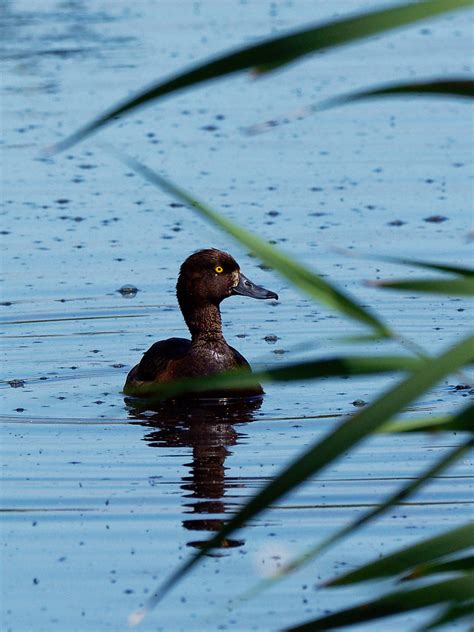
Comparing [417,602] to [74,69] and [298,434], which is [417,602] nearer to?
[298,434]

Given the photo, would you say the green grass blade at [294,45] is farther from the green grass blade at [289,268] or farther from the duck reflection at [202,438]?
the duck reflection at [202,438]

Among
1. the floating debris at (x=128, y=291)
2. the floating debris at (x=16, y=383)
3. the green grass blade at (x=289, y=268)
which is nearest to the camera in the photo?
the green grass blade at (x=289, y=268)

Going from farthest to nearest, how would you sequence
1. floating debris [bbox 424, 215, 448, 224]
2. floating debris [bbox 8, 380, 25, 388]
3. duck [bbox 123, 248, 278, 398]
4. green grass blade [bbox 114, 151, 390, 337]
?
floating debris [bbox 424, 215, 448, 224] → floating debris [bbox 8, 380, 25, 388] → duck [bbox 123, 248, 278, 398] → green grass blade [bbox 114, 151, 390, 337]

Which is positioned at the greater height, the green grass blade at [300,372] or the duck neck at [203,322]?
the green grass blade at [300,372]

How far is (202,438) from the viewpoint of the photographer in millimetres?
7926

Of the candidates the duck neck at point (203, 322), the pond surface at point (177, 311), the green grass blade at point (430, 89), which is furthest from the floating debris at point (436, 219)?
the green grass blade at point (430, 89)

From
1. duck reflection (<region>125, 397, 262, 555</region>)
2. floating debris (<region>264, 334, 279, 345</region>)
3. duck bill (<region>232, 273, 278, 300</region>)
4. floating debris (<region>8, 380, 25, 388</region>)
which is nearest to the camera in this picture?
duck reflection (<region>125, 397, 262, 555</region>)

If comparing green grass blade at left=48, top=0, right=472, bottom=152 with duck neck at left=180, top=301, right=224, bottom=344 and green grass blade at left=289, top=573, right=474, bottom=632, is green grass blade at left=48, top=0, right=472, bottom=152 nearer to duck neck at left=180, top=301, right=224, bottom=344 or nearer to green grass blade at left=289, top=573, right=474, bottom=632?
green grass blade at left=289, top=573, right=474, bottom=632

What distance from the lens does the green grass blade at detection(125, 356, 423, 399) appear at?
255 cm

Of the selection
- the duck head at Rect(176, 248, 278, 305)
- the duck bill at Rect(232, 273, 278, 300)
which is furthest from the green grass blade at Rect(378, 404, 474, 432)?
the duck bill at Rect(232, 273, 278, 300)

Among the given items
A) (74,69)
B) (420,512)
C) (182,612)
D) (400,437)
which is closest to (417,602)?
(182,612)

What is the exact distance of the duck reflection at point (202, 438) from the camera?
6.39 meters

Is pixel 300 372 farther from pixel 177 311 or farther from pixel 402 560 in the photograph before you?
pixel 177 311

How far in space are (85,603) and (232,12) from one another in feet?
58.0
